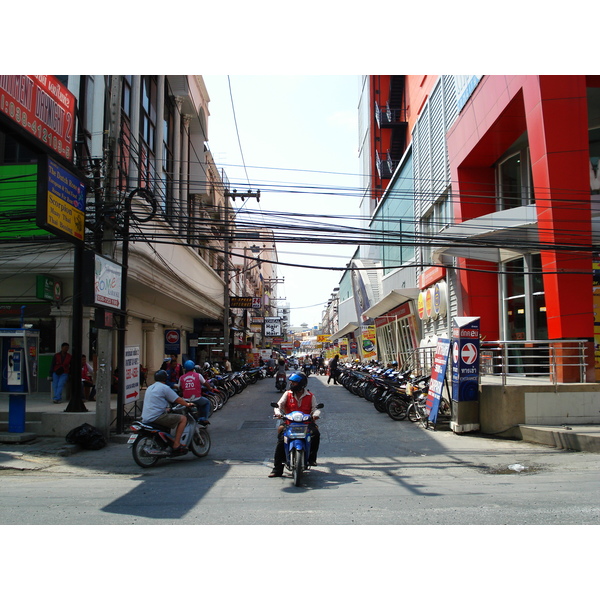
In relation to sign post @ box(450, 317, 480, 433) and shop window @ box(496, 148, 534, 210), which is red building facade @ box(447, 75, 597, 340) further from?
sign post @ box(450, 317, 480, 433)

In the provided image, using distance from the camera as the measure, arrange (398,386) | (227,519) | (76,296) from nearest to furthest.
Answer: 1. (227,519)
2. (76,296)
3. (398,386)

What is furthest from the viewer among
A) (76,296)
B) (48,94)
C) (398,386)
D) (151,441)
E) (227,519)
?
(398,386)

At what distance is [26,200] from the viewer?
14844 millimetres

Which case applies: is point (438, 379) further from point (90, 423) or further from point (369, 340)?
point (369, 340)

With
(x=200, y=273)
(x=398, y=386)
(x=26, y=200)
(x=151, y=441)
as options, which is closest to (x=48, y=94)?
(x=26, y=200)

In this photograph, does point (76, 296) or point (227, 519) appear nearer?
point (227, 519)

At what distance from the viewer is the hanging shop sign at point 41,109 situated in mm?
8727

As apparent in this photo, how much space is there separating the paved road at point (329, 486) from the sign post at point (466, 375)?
484 millimetres

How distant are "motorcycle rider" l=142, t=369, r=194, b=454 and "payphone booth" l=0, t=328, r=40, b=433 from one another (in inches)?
131

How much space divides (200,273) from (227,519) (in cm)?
2288

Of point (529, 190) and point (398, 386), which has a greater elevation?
point (529, 190)

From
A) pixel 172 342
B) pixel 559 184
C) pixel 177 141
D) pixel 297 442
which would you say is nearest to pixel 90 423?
pixel 297 442

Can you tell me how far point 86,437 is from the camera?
35.0 feet

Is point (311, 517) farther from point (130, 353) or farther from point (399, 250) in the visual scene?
point (399, 250)
